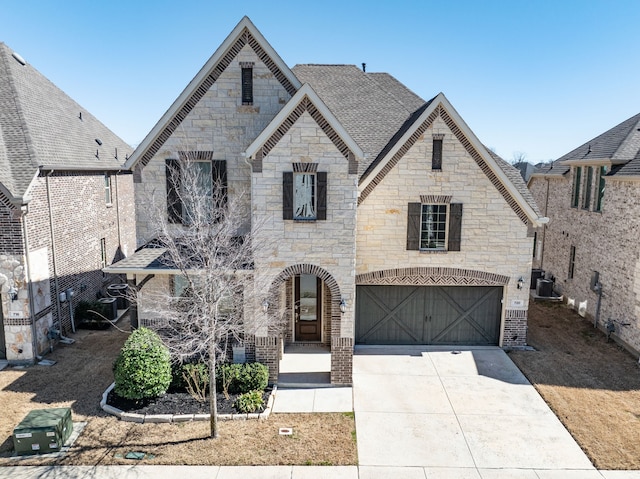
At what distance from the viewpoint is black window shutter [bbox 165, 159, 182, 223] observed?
581 inches

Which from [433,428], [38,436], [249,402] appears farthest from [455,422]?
[38,436]

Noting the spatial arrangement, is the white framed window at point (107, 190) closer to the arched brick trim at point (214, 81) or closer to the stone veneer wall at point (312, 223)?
the arched brick trim at point (214, 81)

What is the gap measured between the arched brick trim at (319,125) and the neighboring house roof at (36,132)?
8.31 metres

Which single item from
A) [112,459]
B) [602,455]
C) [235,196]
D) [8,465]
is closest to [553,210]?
[602,455]

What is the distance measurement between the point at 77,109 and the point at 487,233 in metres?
21.2

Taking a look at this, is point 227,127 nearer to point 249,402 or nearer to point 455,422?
point 249,402

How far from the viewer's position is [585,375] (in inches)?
568

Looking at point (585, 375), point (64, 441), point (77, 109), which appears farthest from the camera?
point (77, 109)

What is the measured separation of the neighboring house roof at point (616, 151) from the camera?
1767cm

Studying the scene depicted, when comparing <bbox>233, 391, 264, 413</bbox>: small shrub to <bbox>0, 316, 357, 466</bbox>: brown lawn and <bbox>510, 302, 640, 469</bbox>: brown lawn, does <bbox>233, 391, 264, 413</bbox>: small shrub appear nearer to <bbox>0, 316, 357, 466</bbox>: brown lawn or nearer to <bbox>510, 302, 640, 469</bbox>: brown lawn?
<bbox>0, 316, 357, 466</bbox>: brown lawn

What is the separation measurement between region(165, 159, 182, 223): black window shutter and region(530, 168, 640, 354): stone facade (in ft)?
53.9

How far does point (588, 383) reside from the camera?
13875 mm

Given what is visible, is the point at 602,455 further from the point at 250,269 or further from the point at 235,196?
the point at 235,196

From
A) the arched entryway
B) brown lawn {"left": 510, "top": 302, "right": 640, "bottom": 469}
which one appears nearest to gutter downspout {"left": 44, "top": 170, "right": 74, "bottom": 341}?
the arched entryway
